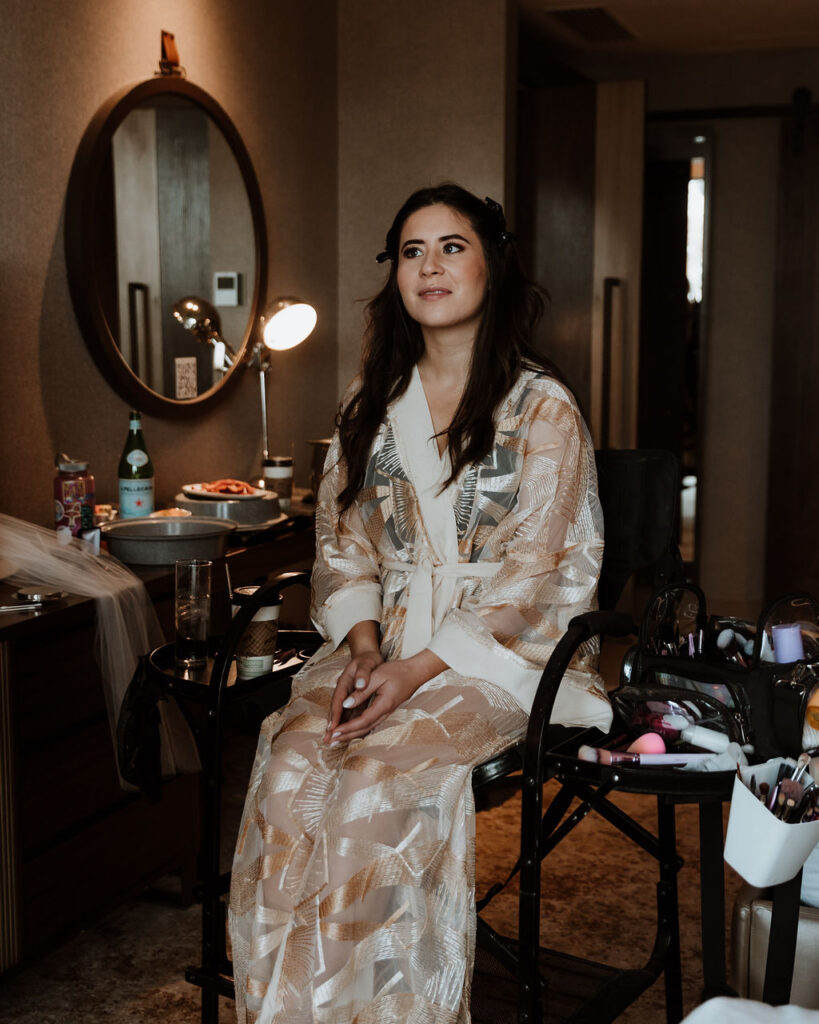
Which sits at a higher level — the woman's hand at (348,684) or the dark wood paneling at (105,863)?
the woman's hand at (348,684)

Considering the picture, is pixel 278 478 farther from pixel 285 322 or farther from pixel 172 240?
pixel 172 240

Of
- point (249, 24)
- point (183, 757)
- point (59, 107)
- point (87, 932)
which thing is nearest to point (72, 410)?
point (59, 107)

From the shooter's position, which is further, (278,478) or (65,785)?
(278,478)

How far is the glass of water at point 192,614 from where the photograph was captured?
6.11 ft

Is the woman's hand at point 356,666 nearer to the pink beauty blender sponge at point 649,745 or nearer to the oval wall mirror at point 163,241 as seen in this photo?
the pink beauty blender sponge at point 649,745

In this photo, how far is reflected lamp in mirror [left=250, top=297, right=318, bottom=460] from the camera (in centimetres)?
324

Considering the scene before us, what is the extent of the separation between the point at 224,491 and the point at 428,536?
1056 mm

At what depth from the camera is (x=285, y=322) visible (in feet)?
10.7

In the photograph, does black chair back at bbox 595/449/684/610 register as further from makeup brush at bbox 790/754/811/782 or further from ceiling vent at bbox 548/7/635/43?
ceiling vent at bbox 548/7/635/43

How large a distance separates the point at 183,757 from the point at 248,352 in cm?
142

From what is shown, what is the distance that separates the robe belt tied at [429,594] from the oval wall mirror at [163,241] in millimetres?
1180

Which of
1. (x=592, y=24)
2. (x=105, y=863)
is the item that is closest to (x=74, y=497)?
(x=105, y=863)

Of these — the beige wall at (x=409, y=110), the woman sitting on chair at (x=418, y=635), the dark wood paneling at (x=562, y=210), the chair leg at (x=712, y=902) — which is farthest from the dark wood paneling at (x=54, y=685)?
the dark wood paneling at (x=562, y=210)

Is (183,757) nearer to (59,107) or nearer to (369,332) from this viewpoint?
(369,332)
